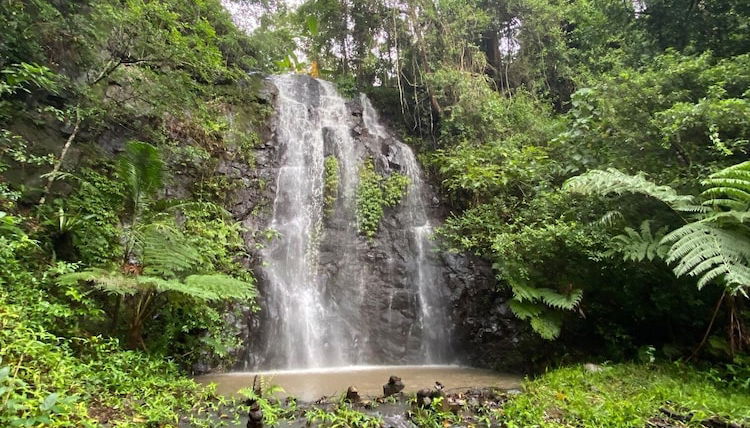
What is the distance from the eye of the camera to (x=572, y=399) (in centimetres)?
398

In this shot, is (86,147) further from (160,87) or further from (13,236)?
(13,236)

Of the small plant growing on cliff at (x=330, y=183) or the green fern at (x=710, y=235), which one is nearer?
the green fern at (x=710, y=235)

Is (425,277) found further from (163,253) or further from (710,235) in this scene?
(163,253)

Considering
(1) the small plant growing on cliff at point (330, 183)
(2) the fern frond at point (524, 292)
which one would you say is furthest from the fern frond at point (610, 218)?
(1) the small plant growing on cliff at point (330, 183)

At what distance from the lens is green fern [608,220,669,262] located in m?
4.87

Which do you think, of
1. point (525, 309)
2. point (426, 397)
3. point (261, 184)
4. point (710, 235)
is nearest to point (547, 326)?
point (525, 309)

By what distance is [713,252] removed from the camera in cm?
412

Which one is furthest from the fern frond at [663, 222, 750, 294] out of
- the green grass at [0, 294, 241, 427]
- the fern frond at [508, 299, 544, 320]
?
the green grass at [0, 294, 241, 427]

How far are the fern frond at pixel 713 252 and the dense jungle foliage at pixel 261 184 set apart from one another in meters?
0.02

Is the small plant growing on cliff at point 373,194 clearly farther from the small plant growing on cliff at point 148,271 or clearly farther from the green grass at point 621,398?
the green grass at point 621,398

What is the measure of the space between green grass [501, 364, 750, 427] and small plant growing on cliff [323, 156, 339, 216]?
600 cm

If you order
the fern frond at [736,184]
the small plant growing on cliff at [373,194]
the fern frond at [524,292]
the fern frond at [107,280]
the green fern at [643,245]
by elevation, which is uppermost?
the small plant growing on cliff at [373,194]

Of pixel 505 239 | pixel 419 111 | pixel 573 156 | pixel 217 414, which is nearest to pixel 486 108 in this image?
pixel 419 111

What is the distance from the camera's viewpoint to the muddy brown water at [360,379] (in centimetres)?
493
